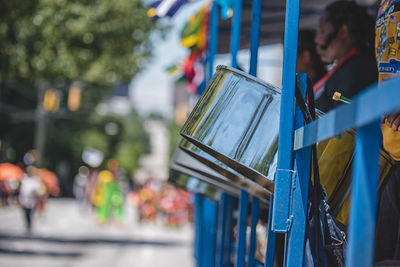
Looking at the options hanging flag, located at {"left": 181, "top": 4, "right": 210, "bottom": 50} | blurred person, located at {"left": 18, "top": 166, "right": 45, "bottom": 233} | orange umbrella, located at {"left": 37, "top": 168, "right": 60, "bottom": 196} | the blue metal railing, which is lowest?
the blue metal railing

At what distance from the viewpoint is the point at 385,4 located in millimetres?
2398

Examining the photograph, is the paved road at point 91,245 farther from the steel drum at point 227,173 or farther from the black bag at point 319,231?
the black bag at point 319,231

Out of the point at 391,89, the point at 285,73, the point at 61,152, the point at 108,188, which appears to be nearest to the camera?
the point at 391,89

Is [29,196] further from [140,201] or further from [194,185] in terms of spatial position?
[194,185]

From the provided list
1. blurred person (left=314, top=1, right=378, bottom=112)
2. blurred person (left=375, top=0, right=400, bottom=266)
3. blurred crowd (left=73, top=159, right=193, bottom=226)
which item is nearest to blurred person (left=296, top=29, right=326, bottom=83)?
blurred person (left=314, top=1, right=378, bottom=112)

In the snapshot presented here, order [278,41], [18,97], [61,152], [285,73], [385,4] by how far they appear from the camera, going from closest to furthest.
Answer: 1. [285,73]
2. [385,4]
3. [278,41]
4. [18,97]
5. [61,152]

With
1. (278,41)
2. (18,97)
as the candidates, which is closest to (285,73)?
(278,41)

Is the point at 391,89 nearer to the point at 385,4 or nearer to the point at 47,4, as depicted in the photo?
the point at 385,4

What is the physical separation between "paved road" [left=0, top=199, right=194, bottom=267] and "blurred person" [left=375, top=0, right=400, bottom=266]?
10432 mm

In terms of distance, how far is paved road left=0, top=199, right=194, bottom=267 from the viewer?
13.2m

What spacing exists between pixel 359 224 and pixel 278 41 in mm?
4568

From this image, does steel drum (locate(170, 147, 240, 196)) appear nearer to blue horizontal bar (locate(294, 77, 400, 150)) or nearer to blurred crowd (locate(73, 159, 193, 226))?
blue horizontal bar (locate(294, 77, 400, 150))

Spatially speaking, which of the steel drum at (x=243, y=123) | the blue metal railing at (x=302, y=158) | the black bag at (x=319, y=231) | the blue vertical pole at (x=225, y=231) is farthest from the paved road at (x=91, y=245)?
the black bag at (x=319, y=231)

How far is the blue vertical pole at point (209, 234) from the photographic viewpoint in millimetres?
4984
